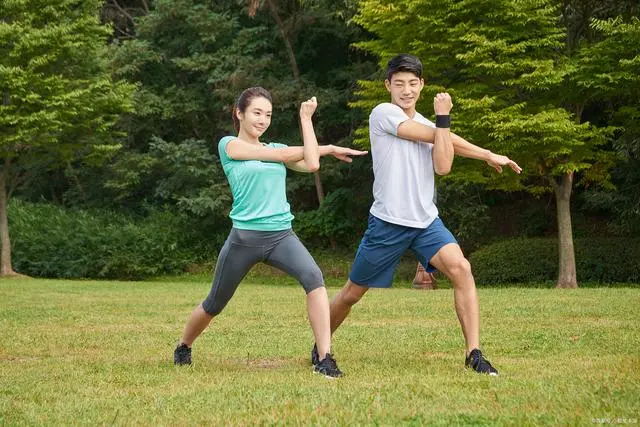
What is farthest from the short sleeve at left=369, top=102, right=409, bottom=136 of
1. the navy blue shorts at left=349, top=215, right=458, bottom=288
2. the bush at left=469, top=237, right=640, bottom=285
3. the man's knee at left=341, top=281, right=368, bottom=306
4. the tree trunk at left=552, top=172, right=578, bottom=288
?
the bush at left=469, top=237, right=640, bottom=285

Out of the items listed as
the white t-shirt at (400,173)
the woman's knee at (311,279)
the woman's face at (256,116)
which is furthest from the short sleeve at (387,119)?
the woman's knee at (311,279)

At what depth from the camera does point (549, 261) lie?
90.6ft

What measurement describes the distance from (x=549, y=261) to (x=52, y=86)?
49.5 feet

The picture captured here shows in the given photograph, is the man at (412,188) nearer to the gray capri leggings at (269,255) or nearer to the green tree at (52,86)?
the gray capri leggings at (269,255)

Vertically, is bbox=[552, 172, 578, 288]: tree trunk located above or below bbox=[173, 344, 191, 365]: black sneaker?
below

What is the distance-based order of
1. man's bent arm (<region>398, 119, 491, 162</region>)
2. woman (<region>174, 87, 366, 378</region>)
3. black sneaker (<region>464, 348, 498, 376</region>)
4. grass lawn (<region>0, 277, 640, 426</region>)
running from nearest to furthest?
grass lawn (<region>0, 277, 640, 426</region>) < black sneaker (<region>464, 348, 498, 376</region>) < man's bent arm (<region>398, 119, 491, 162</region>) < woman (<region>174, 87, 366, 378</region>)

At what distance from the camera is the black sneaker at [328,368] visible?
23.0 feet

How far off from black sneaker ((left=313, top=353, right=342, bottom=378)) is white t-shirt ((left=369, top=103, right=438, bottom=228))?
3.63 ft

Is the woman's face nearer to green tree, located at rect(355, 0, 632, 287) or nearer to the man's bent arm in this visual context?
the man's bent arm

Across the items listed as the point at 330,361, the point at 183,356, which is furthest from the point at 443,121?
the point at 183,356

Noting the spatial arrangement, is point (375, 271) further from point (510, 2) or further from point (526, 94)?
point (526, 94)

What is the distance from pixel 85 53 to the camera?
3116 centimetres

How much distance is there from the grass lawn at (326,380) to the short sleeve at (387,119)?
1.75m

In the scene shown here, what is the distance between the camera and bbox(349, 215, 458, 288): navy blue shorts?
739cm
